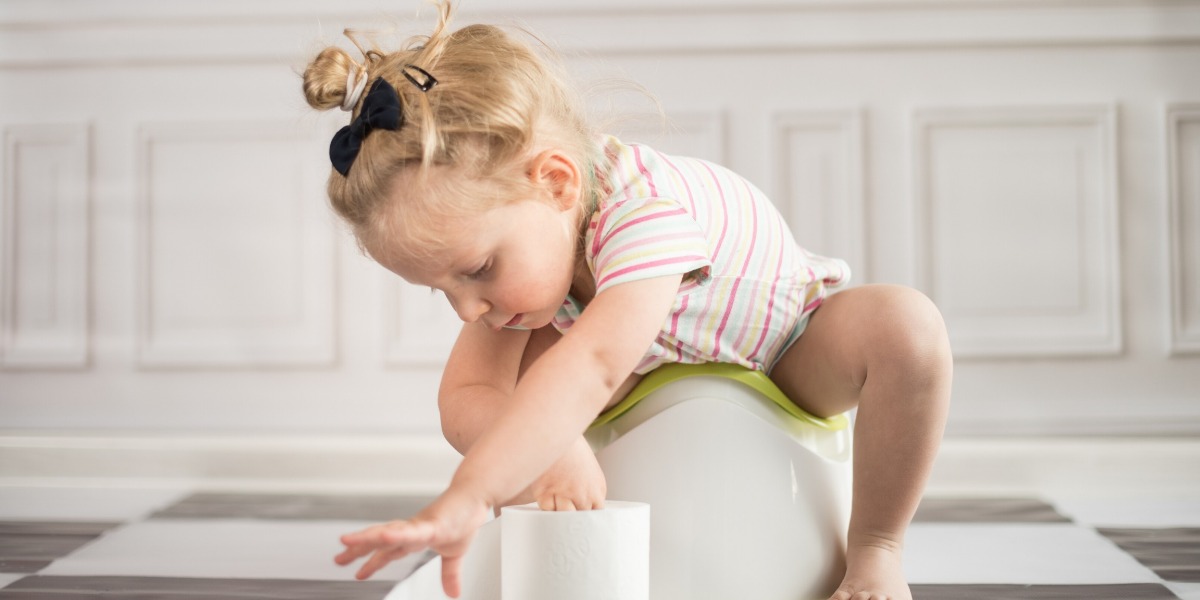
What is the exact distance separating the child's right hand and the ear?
0.52ft

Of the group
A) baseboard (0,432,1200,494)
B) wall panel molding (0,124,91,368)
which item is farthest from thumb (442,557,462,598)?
wall panel molding (0,124,91,368)

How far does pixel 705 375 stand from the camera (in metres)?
0.72

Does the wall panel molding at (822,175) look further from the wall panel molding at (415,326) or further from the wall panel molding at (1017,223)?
the wall panel molding at (415,326)

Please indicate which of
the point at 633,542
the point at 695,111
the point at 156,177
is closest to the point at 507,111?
the point at 633,542

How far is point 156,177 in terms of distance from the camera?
58.9 inches

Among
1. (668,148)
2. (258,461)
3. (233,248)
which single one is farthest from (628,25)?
(258,461)

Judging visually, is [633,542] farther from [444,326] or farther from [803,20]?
[803,20]

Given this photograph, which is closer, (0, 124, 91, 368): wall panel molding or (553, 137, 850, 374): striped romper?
(553, 137, 850, 374): striped romper

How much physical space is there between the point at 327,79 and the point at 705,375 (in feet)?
1.05

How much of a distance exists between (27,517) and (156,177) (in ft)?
1.73

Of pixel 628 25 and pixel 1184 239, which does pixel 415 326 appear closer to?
pixel 628 25

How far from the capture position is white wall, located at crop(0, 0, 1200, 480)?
1.40 m

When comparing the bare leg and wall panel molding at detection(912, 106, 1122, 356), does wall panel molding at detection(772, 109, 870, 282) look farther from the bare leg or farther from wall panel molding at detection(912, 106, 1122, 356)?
the bare leg

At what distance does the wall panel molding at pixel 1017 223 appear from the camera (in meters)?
1.40
